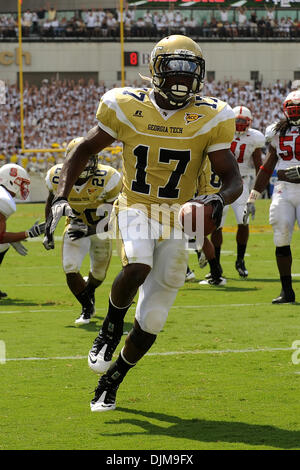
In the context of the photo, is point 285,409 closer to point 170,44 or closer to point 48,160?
point 170,44

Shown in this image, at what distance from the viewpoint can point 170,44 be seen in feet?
14.4

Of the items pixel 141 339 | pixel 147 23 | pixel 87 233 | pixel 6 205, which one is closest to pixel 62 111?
pixel 147 23

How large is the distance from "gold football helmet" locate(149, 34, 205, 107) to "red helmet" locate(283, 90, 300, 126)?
133 inches

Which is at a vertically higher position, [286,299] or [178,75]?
[178,75]

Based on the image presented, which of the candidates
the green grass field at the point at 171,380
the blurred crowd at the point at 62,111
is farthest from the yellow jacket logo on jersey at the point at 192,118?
the blurred crowd at the point at 62,111

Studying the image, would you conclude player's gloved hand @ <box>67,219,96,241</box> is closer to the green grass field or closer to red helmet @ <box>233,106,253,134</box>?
the green grass field

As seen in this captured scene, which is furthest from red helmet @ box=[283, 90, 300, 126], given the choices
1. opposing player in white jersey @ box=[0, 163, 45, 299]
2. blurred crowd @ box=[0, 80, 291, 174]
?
Answer: blurred crowd @ box=[0, 80, 291, 174]

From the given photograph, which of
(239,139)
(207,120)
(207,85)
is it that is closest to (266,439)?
(207,120)

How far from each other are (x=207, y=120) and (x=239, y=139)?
6.53 metres

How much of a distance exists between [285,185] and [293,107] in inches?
27.1

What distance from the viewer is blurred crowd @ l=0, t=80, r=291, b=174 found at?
93.4 feet

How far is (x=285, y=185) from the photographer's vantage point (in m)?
7.85

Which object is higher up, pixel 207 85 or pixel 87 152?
pixel 87 152

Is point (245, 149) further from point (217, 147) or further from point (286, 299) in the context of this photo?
point (217, 147)
